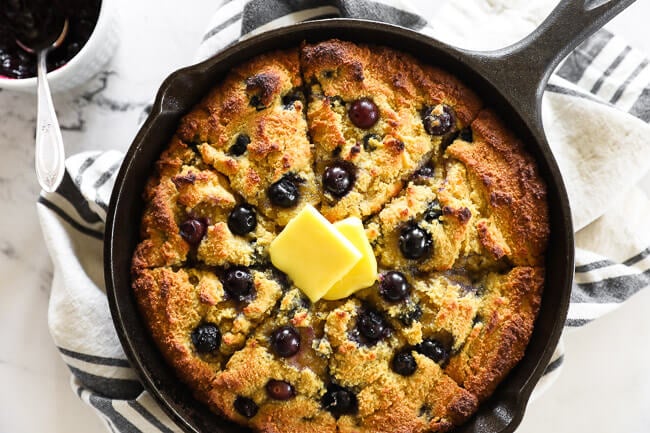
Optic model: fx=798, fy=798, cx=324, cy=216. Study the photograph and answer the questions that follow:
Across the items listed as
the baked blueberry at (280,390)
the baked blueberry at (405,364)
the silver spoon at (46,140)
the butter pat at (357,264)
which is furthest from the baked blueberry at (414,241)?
the silver spoon at (46,140)

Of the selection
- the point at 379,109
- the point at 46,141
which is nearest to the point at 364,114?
the point at 379,109

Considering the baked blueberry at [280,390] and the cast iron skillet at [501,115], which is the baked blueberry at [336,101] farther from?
the baked blueberry at [280,390]

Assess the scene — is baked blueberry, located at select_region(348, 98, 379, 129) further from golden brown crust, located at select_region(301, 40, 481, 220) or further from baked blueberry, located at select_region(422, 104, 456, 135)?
baked blueberry, located at select_region(422, 104, 456, 135)

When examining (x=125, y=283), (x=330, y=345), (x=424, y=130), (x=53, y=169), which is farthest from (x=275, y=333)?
(x=53, y=169)

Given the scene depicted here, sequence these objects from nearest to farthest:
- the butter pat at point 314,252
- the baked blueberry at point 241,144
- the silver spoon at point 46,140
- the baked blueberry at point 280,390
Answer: the butter pat at point 314,252, the baked blueberry at point 280,390, the baked blueberry at point 241,144, the silver spoon at point 46,140

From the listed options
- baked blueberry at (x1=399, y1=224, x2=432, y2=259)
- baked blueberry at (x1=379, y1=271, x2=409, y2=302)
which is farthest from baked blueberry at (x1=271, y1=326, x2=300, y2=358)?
baked blueberry at (x1=399, y1=224, x2=432, y2=259)

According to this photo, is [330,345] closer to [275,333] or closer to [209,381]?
[275,333]
